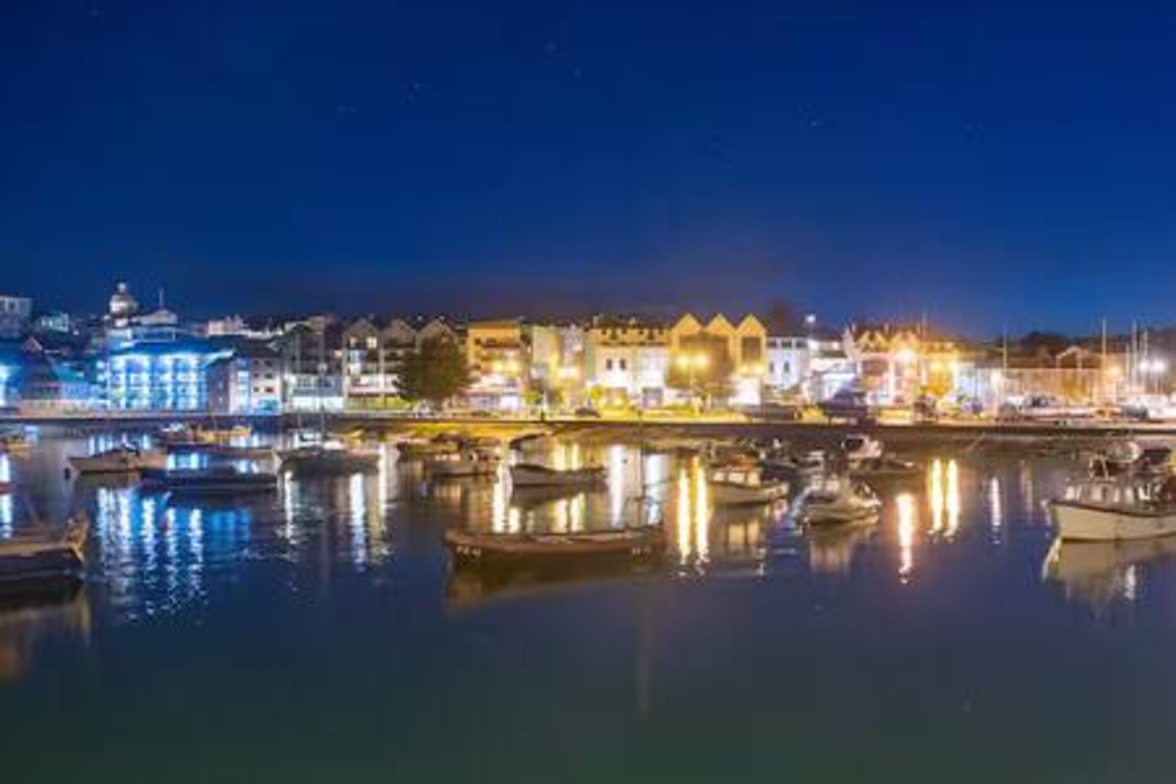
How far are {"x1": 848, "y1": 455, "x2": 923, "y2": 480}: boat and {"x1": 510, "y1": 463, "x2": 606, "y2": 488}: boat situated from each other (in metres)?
9.93

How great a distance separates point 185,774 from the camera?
1467 centimetres

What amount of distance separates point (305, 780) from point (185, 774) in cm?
141

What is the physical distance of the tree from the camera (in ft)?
302

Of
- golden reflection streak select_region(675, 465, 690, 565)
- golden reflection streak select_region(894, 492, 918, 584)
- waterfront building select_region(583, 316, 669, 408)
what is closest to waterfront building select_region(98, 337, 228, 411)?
waterfront building select_region(583, 316, 669, 408)

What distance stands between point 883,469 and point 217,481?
927 inches

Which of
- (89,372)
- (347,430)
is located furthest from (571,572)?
(89,372)

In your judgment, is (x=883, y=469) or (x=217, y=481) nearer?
(x=217, y=481)

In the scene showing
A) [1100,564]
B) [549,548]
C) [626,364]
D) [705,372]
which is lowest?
[1100,564]

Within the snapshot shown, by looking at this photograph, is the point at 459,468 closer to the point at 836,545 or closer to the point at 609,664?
the point at 836,545

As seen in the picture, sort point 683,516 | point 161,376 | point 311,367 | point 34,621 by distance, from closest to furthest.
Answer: point 34,621
point 683,516
point 311,367
point 161,376

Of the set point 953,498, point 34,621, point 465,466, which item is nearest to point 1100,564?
point 953,498

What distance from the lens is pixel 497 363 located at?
10681 centimetres

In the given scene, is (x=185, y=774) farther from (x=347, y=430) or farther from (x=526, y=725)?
(x=347, y=430)

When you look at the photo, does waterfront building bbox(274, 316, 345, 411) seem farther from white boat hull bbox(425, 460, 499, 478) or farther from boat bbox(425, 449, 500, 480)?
white boat hull bbox(425, 460, 499, 478)
